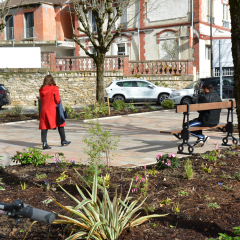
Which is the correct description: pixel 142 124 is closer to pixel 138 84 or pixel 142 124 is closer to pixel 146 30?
pixel 138 84

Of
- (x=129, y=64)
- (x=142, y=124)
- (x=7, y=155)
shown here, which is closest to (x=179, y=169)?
(x=7, y=155)

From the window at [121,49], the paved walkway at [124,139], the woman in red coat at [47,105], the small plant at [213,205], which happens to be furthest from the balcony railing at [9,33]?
the small plant at [213,205]

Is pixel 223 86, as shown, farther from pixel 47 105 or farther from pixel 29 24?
pixel 29 24

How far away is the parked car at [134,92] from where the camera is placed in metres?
22.4

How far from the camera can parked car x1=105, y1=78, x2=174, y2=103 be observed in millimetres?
22438

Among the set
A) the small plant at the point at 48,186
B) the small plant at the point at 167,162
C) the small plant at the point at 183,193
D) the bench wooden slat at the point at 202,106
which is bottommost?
the small plant at the point at 183,193

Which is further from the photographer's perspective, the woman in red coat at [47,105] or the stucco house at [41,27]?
the stucco house at [41,27]

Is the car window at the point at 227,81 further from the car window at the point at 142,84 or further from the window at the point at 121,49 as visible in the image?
the window at the point at 121,49

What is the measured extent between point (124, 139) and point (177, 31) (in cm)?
2455

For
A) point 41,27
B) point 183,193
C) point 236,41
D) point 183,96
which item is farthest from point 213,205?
point 41,27

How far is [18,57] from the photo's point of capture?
23.6m

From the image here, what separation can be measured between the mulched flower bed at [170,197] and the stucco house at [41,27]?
3386 centimetres

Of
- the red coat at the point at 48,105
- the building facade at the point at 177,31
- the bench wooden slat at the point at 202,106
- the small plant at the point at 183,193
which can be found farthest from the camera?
the building facade at the point at 177,31

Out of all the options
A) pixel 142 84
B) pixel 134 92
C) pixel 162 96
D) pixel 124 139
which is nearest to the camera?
pixel 124 139
